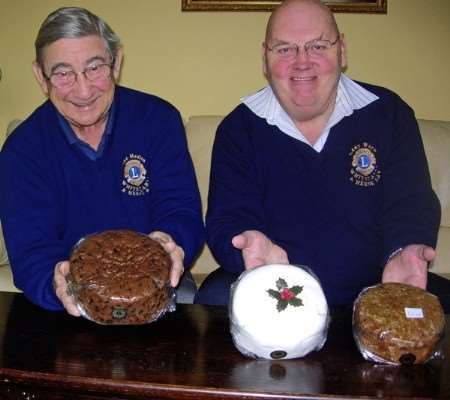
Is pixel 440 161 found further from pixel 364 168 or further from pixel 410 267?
pixel 410 267

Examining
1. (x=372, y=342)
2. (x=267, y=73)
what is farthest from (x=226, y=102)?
(x=372, y=342)

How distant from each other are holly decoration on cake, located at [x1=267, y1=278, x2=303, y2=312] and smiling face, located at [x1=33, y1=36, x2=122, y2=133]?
28.9 inches

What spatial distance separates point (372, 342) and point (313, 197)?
23.6 inches

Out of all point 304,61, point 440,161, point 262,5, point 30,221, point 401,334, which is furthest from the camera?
point 262,5

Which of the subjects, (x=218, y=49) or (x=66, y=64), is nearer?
(x=66, y=64)

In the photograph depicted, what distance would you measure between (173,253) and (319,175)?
48cm

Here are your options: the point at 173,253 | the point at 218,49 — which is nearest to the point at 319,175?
the point at 173,253

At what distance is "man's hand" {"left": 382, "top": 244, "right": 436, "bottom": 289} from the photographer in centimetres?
124

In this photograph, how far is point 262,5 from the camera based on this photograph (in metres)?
2.33

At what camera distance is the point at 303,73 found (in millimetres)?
1443

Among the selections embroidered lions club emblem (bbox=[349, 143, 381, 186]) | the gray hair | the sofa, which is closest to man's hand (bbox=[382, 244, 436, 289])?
embroidered lions club emblem (bbox=[349, 143, 381, 186])

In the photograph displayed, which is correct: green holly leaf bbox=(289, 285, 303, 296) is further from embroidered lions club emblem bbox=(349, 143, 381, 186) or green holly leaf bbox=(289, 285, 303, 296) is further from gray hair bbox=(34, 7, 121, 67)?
gray hair bbox=(34, 7, 121, 67)

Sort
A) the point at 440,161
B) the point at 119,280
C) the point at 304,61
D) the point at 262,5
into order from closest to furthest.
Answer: the point at 119,280, the point at 304,61, the point at 440,161, the point at 262,5

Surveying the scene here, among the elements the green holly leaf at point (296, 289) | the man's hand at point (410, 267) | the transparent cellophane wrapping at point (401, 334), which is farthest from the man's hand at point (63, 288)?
the man's hand at point (410, 267)
